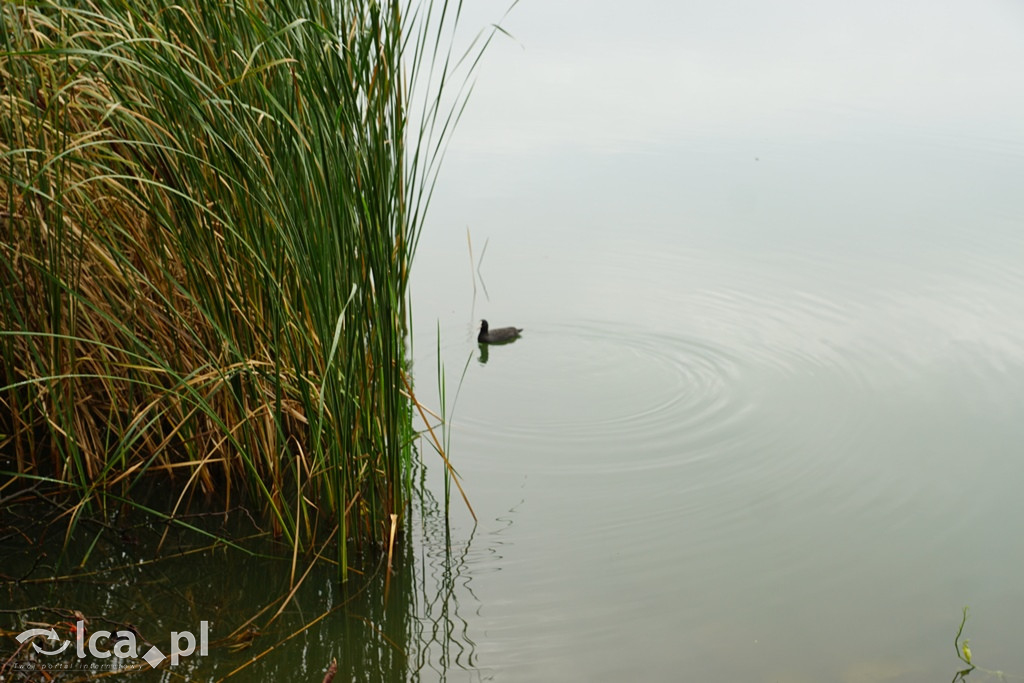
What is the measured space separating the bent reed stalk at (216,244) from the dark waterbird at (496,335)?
5.54 feet

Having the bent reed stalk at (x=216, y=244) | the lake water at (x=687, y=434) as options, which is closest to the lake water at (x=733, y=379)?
the lake water at (x=687, y=434)

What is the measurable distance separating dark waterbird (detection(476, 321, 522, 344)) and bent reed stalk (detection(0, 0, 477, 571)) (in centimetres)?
169

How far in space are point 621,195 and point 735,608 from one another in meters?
4.26

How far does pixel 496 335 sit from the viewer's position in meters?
4.92

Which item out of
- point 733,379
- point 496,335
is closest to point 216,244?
point 496,335

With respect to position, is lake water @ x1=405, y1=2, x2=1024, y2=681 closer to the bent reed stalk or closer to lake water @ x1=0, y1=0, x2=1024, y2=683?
lake water @ x1=0, y1=0, x2=1024, y2=683

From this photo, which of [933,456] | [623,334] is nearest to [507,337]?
[623,334]

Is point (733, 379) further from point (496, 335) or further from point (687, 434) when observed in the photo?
point (496, 335)

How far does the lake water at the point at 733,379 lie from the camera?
2936 millimetres

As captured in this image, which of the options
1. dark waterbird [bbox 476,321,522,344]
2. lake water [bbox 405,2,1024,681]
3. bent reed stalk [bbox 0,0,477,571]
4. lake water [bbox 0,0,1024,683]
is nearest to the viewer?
bent reed stalk [bbox 0,0,477,571]

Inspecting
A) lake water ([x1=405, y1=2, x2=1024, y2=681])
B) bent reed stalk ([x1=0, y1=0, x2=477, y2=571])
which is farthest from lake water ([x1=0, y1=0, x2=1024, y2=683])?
bent reed stalk ([x1=0, y1=0, x2=477, y2=571])

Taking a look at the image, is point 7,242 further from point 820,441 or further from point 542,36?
point 542,36

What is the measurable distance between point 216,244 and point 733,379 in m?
2.39

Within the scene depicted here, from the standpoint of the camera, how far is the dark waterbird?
488 centimetres
